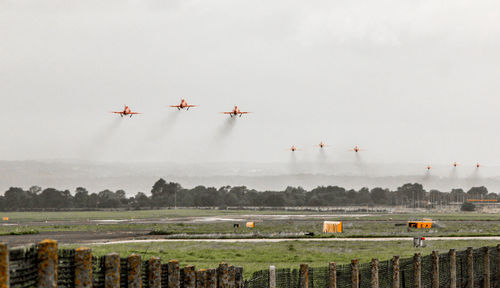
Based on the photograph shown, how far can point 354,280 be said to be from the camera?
515 inches

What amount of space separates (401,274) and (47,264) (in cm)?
1192

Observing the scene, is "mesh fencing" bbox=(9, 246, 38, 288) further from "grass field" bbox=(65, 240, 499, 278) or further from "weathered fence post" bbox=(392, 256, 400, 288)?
"grass field" bbox=(65, 240, 499, 278)

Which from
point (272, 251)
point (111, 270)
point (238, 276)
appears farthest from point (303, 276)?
point (272, 251)

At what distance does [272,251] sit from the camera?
51188 mm

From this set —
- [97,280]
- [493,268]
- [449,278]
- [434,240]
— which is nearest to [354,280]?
[449,278]

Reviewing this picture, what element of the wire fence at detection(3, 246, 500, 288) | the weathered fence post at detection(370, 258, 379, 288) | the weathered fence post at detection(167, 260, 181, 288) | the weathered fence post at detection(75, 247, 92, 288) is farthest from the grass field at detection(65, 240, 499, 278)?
the weathered fence post at detection(75, 247, 92, 288)

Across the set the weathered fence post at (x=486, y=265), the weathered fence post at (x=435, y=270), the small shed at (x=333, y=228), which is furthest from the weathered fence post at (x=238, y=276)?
the small shed at (x=333, y=228)

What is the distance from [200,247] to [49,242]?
51.5 m

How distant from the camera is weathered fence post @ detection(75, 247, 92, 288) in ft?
21.2

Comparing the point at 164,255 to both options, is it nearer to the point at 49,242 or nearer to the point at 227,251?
the point at 227,251

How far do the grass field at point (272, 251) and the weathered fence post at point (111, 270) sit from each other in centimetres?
2979

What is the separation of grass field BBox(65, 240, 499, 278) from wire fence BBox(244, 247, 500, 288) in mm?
17361

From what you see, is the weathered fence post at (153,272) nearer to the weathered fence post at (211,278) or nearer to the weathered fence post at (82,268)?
the weathered fence post at (82,268)

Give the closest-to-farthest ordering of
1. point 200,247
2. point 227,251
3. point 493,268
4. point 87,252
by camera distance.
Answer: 1. point 87,252
2. point 493,268
3. point 227,251
4. point 200,247
